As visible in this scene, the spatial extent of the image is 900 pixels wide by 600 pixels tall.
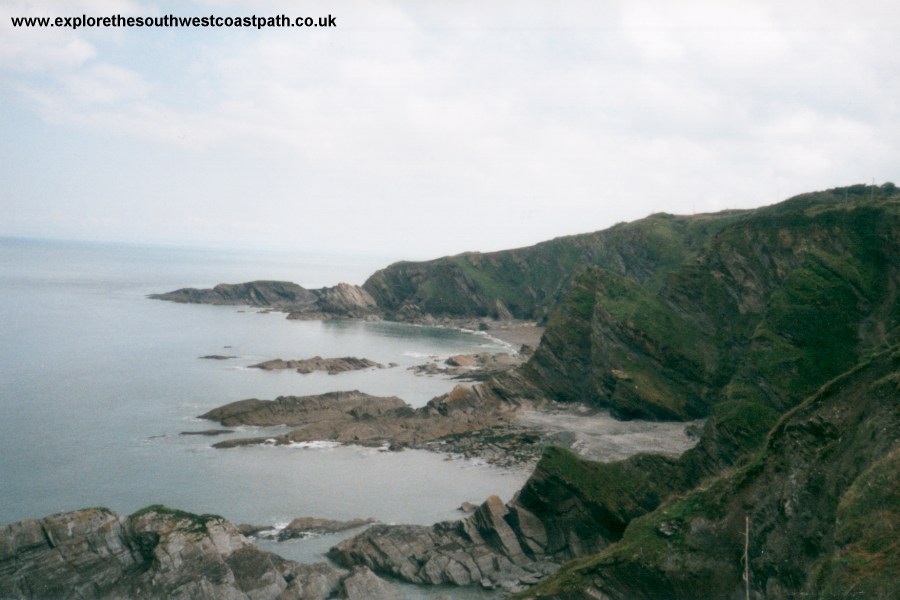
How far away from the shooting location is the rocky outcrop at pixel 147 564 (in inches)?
1051

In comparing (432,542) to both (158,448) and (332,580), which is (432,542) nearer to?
(332,580)

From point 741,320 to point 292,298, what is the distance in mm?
125616

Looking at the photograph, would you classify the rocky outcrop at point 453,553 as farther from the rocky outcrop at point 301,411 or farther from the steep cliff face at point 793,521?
the rocky outcrop at point 301,411

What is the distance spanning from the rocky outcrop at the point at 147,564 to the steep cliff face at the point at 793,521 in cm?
1084

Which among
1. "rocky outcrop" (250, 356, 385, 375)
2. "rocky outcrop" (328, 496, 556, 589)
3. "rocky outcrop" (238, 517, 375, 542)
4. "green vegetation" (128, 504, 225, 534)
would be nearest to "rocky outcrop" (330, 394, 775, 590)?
"rocky outcrop" (328, 496, 556, 589)

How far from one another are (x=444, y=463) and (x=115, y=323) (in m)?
88.3

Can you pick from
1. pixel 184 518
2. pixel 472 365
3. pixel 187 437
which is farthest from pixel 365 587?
pixel 472 365

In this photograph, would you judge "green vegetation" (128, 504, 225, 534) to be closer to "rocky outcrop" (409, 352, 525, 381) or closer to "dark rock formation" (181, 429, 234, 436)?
"dark rock formation" (181, 429, 234, 436)

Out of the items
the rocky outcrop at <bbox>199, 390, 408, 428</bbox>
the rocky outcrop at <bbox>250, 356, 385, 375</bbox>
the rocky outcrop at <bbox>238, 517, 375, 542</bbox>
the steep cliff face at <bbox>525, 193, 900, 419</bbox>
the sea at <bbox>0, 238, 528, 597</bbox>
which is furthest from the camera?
the rocky outcrop at <bbox>250, 356, 385, 375</bbox>

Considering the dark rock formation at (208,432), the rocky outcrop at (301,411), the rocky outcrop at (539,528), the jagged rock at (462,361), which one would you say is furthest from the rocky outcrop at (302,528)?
the jagged rock at (462,361)

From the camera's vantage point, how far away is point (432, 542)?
32.4 metres

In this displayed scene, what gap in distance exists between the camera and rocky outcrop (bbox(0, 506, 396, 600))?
2669cm

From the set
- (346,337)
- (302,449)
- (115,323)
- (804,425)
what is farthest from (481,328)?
(804,425)

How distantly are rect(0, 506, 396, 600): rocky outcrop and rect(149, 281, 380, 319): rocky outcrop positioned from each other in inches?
4404
